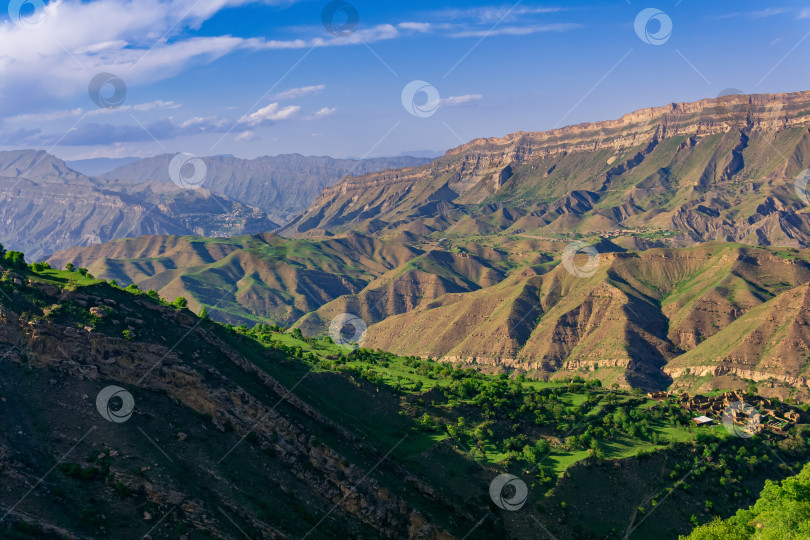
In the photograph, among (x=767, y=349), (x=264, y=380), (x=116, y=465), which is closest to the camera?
(x=116, y=465)

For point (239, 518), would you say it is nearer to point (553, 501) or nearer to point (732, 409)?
point (553, 501)

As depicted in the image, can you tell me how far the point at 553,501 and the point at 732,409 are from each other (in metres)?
45.1

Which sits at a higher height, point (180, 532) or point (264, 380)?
point (264, 380)

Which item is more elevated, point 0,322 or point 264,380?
point 264,380

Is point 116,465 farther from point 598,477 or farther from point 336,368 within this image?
point 598,477

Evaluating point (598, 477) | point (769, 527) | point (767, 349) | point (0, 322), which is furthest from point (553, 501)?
point (767, 349)

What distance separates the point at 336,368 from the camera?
91.7 m

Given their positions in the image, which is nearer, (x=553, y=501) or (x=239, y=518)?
(x=239, y=518)

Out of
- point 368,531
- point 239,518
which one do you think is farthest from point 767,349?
point 239,518

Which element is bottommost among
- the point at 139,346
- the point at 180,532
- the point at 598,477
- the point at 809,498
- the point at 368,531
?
the point at 180,532

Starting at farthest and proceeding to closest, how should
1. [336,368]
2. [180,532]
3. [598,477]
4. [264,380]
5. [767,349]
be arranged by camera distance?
[767,349]
[336,368]
[598,477]
[264,380]
[180,532]

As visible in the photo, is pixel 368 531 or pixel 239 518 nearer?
pixel 239 518

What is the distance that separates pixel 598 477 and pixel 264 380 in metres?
42.1

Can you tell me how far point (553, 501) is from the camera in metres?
69.4
